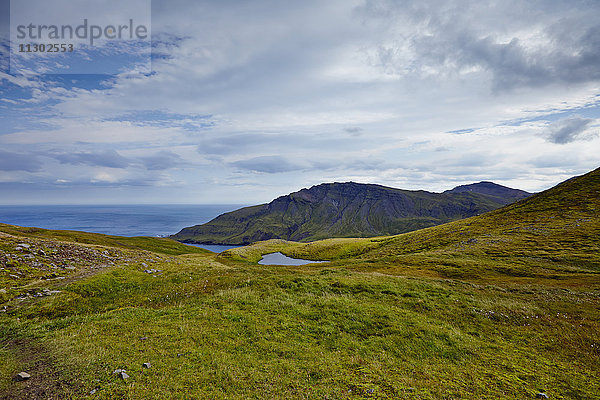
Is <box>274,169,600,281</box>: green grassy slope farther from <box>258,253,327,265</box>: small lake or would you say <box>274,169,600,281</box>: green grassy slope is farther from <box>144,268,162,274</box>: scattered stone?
<box>144,268,162,274</box>: scattered stone

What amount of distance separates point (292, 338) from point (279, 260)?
90753 millimetres

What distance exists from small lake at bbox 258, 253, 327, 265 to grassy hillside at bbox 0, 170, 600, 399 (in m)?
66.5

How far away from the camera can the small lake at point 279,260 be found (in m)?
99.1

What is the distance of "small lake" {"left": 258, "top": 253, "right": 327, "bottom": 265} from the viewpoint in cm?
9906

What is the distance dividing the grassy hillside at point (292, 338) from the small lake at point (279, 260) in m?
66.5

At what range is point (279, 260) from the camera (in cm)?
10606

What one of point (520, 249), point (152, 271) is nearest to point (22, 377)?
point (152, 271)

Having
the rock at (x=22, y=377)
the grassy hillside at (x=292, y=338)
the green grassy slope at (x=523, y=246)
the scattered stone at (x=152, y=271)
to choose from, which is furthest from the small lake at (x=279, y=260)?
the rock at (x=22, y=377)

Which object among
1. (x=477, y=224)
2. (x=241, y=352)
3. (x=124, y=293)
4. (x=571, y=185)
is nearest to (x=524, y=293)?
(x=241, y=352)

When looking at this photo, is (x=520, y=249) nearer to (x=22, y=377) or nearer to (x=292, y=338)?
(x=292, y=338)

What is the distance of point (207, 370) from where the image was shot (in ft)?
40.7

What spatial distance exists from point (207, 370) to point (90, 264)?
32.7 meters

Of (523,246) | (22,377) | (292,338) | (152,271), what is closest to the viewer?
(22,377)

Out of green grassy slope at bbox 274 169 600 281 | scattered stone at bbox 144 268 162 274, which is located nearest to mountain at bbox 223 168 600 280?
green grassy slope at bbox 274 169 600 281
